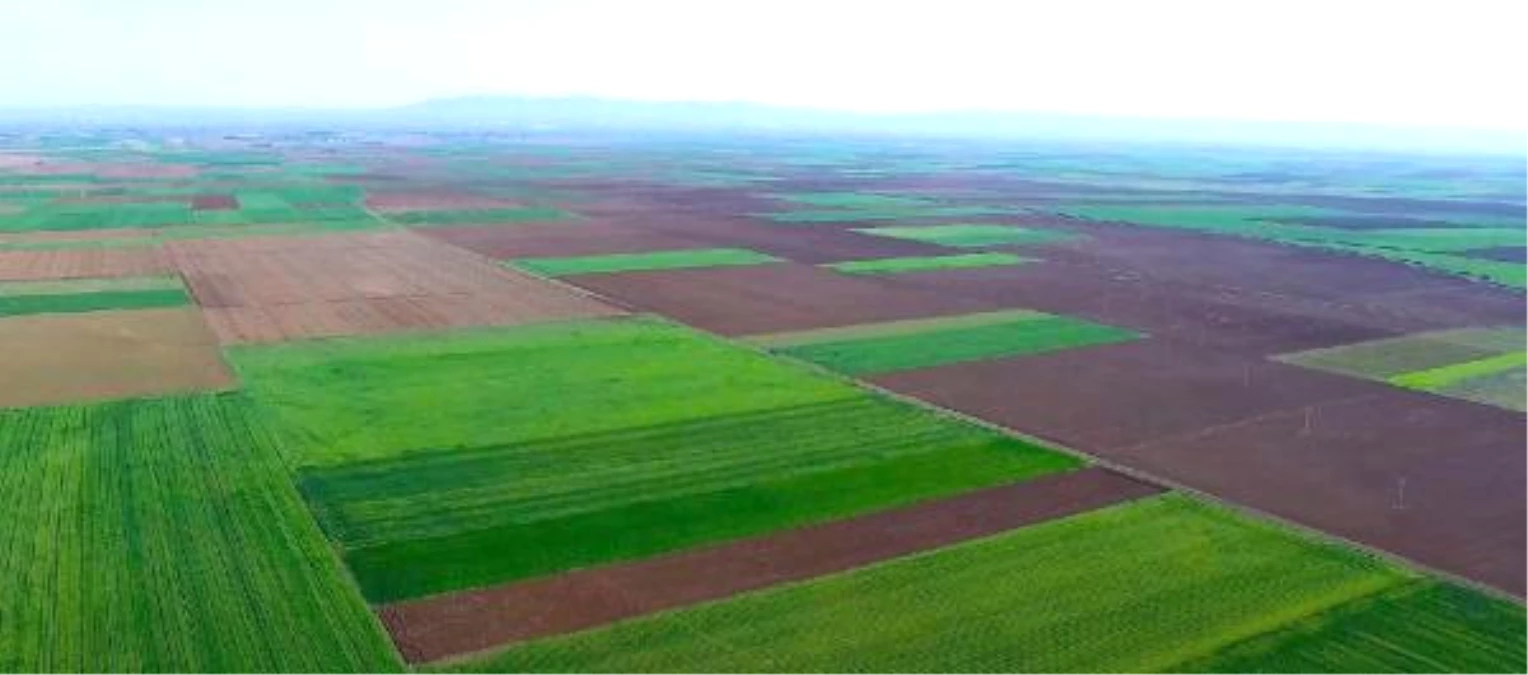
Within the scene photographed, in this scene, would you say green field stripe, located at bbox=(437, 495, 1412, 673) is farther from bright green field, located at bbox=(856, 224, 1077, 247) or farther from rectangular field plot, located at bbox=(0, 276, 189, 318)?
bright green field, located at bbox=(856, 224, 1077, 247)

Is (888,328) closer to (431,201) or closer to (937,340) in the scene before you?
(937,340)

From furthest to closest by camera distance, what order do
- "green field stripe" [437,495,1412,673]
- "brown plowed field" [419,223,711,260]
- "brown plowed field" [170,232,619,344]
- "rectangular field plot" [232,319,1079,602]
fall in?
"brown plowed field" [419,223,711,260] → "brown plowed field" [170,232,619,344] → "rectangular field plot" [232,319,1079,602] → "green field stripe" [437,495,1412,673]

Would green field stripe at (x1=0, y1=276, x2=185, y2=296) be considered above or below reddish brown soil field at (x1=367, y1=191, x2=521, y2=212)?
below

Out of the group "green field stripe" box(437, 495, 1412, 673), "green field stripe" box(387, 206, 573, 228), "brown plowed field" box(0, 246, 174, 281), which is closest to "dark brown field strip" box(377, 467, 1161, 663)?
"green field stripe" box(437, 495, 1412, 673)

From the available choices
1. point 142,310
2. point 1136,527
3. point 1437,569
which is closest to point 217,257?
point 142,310

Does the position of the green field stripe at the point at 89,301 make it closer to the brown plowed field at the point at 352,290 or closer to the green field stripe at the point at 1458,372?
the brown plowed field at the point at 352,290

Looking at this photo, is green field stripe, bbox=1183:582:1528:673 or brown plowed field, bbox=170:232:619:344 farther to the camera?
brown plowed field, bbox=170:232:619:344
